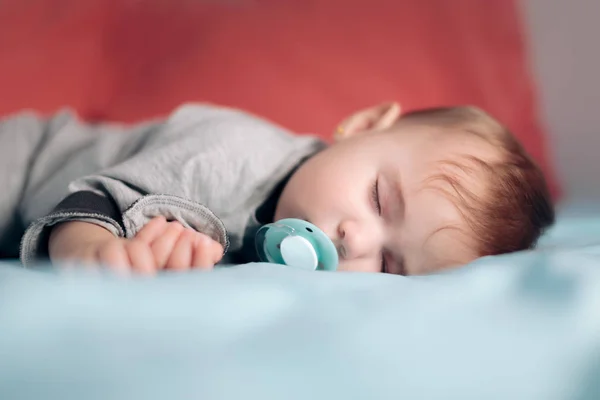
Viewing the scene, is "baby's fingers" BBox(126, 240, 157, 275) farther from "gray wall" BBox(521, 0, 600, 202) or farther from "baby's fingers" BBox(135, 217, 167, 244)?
"gray wall" BBox(521, 0, 600, 202)

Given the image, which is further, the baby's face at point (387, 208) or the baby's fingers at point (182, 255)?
the baby's face at point (387, 208)

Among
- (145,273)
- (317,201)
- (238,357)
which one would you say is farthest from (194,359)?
(317,201)

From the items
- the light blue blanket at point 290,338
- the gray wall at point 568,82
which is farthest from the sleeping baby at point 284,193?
the gray wall at point 568,82

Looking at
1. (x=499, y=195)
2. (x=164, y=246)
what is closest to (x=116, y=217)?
(x=164, y=246)

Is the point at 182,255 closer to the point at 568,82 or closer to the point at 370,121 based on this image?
the point at 370,121

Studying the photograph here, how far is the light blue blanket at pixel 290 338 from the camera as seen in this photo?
33 centimetres

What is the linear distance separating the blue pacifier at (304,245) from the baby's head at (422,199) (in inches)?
1.2

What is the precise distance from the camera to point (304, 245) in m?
0.64

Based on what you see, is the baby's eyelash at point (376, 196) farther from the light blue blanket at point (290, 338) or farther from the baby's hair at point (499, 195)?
the light blue blanket at point (290, 338)

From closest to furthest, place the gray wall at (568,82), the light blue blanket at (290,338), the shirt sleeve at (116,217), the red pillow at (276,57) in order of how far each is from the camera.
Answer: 1. the light blue blanket at (290,338)
2. the shirt sleeve at (116,217)
3. the red pillow at (276,57)
4. the gray wall at (568,82)

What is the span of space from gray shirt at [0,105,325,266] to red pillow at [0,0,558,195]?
268mm

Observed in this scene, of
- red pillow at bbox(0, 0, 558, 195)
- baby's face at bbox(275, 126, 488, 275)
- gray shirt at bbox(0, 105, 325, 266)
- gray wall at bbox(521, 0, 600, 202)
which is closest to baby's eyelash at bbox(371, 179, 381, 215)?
baby's face at bbox(275, 126, 488, 275)

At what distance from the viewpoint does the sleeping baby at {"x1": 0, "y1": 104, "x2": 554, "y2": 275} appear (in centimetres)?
62

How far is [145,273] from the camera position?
0.45 metres
